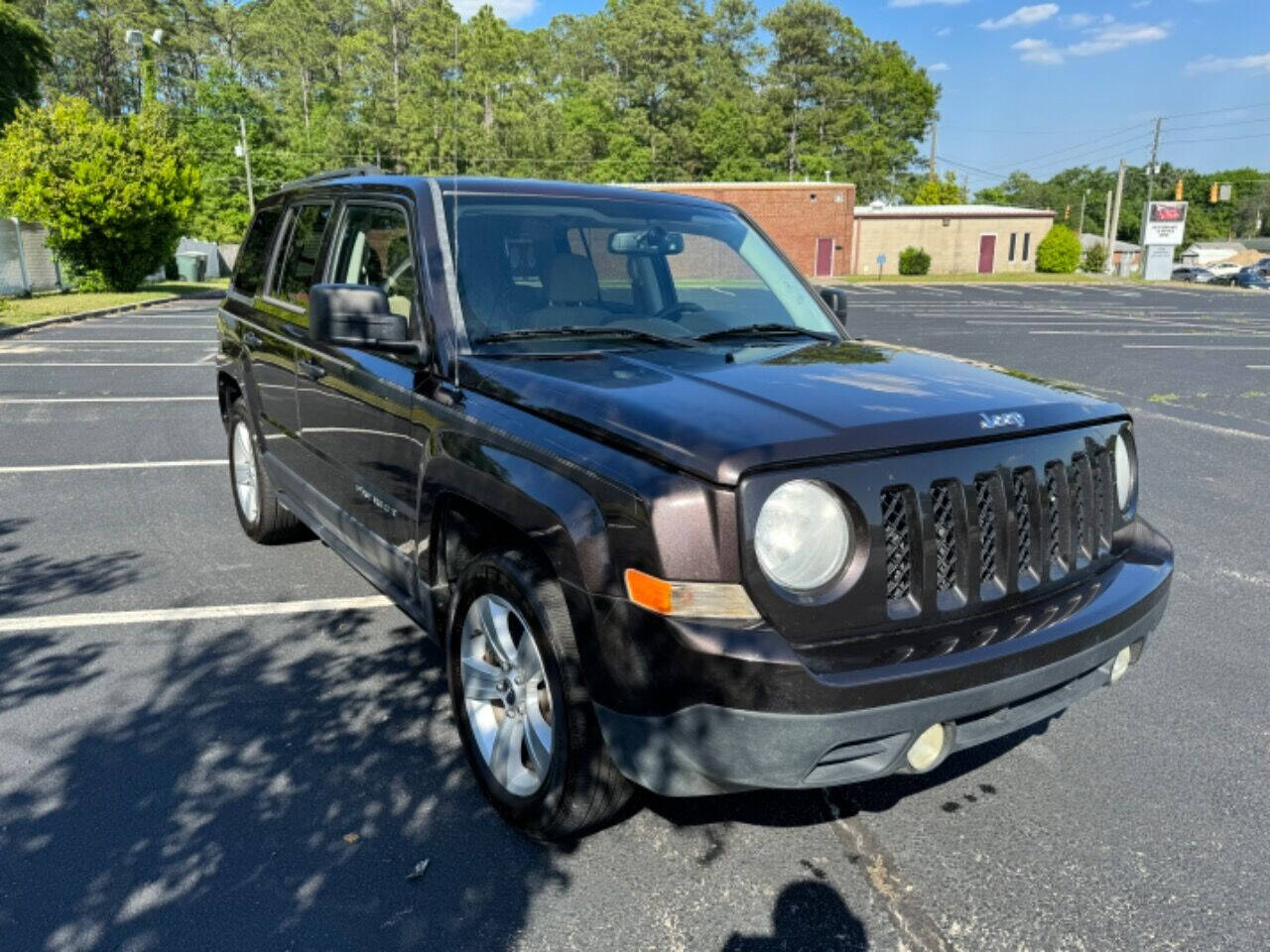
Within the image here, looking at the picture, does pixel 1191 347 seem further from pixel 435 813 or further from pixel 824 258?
pixel 824 258

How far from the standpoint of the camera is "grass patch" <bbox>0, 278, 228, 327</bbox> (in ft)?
63.7

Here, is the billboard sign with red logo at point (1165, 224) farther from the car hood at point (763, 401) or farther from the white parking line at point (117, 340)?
the car hood at point (763, 401)

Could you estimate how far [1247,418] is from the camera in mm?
9672

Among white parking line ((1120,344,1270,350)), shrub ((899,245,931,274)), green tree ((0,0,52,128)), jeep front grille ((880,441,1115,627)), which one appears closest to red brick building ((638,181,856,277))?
shrub ((899,245,931,274))

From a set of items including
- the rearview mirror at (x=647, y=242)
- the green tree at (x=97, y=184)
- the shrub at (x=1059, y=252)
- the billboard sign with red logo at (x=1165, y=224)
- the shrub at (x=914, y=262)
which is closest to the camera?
the rearview mirror at (x=647, y=242)

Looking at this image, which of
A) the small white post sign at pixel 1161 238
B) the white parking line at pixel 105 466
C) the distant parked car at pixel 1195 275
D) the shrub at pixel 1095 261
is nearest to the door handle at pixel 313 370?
the white parking line at pixel 105 466

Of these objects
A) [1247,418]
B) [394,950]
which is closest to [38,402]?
[394,950]

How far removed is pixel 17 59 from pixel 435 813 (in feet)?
133

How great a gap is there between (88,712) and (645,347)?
2.44 metres

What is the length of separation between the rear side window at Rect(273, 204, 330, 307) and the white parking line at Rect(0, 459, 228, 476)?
3.24 metres

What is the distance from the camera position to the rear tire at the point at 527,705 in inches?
99.1

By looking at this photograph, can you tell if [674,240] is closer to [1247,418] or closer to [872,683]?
[872,683]

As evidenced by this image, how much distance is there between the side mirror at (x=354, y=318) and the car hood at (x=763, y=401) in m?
0.32

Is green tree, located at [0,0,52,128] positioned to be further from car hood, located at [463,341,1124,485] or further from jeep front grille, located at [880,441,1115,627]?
jeep front grille, located at [880,441,1115,627]
